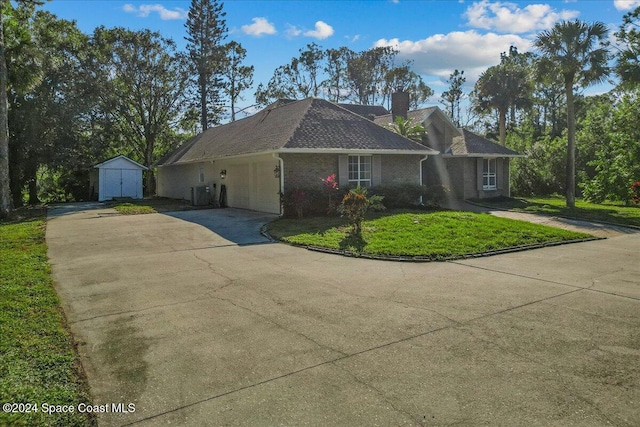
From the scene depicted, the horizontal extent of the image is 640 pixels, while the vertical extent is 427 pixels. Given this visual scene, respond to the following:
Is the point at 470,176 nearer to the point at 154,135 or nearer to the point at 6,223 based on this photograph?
the point at 6,223

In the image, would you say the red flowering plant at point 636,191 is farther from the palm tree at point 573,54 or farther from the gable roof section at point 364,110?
the gable roof section at point 364,110

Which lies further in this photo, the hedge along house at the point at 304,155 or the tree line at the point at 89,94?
the tree line at the point at 89,94

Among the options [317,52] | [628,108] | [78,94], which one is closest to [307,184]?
[628,108]

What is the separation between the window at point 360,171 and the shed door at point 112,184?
65.3ft

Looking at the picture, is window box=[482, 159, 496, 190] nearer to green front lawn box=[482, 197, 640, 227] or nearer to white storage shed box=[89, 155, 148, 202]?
green front lawn box=[482, 197, 640, 227]

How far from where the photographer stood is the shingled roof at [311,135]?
1675 cm

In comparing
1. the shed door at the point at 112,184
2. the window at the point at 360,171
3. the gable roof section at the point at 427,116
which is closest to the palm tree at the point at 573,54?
the gable roof section at the point at 427,116

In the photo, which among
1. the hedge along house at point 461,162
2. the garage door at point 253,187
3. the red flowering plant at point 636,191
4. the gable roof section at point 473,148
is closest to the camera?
the garage door at point 253,187

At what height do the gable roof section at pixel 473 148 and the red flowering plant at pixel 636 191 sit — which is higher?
the gable roof section at pixel 473 148

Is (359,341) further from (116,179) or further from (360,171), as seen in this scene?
(116,179)

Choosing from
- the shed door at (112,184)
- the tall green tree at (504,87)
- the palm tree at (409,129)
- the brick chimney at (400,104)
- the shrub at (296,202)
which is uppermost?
the tall green tree at (504,87)

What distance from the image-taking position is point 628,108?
75.2ft

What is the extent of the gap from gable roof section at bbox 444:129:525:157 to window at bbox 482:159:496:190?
0.66 metres

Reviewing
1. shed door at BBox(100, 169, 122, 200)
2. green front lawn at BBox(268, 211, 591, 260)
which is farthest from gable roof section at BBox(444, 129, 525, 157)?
shed door at BBox(100, 169, 122, 200)
